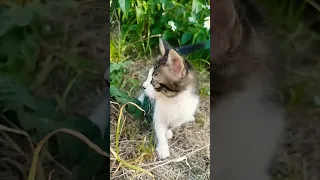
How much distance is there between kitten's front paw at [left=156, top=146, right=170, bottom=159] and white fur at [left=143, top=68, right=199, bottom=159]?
2 centimetres

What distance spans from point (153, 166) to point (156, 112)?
0.55 ft

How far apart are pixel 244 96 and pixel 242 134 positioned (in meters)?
0.12

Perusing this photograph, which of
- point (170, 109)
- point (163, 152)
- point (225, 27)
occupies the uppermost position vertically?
point (225, 27)

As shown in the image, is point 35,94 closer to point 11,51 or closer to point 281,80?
point 11,51

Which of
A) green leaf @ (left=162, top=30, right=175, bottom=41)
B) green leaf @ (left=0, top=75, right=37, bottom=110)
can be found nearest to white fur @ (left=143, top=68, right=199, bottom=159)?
green leaf @ (left=162, top=30, right=175, bottom=41)

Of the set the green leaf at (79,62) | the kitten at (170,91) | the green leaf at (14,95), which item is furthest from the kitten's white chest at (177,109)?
the green leaf at (14,95)

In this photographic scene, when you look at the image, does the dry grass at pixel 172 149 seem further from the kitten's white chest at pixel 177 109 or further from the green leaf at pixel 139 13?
the green leaf at pixel 139 13

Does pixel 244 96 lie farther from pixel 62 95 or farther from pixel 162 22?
pixel 62 95

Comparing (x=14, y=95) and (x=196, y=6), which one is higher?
(x=196, y=6)

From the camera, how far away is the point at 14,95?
1.26 metres

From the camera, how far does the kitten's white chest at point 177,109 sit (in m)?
1.27

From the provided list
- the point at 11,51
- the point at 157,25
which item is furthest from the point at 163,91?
the point at 11,51

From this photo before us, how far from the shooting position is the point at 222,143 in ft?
4.13

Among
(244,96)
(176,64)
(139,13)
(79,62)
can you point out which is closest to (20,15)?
(79,62)
